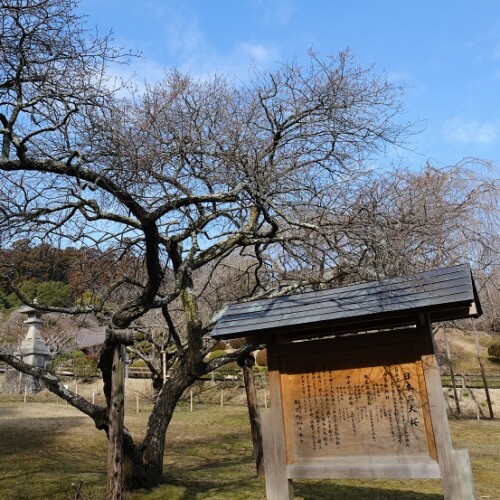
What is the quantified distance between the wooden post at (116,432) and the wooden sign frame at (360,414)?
198 centimetres

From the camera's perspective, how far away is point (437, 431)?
554 centimetres

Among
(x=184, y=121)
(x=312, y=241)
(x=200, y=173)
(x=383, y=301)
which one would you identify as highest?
(x=184, y=121)

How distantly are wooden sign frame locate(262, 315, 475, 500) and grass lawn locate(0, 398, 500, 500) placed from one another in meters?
1.30

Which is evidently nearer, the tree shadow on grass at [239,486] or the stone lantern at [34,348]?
the tree shadow on grass at [239,486]

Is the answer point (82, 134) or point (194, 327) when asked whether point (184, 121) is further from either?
point (194, 327)

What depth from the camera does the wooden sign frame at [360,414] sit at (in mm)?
5605

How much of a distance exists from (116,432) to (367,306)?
131 inches

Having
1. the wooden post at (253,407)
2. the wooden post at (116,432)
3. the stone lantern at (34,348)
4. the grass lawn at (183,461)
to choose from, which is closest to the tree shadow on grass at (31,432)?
the grass lawn at (183,461)

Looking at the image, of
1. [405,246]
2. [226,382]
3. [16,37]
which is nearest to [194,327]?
[405,246]

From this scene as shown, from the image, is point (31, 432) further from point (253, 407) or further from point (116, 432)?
point (116, 432)

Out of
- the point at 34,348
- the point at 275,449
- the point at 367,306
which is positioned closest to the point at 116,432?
the point at 275,449

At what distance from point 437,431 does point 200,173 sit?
4.78 metres

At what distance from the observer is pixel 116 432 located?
539 centimetres

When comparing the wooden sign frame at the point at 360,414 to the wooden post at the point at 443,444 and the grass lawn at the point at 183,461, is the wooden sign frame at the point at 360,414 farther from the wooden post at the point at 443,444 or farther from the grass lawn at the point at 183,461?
the grass lawn at the point at 183,461
